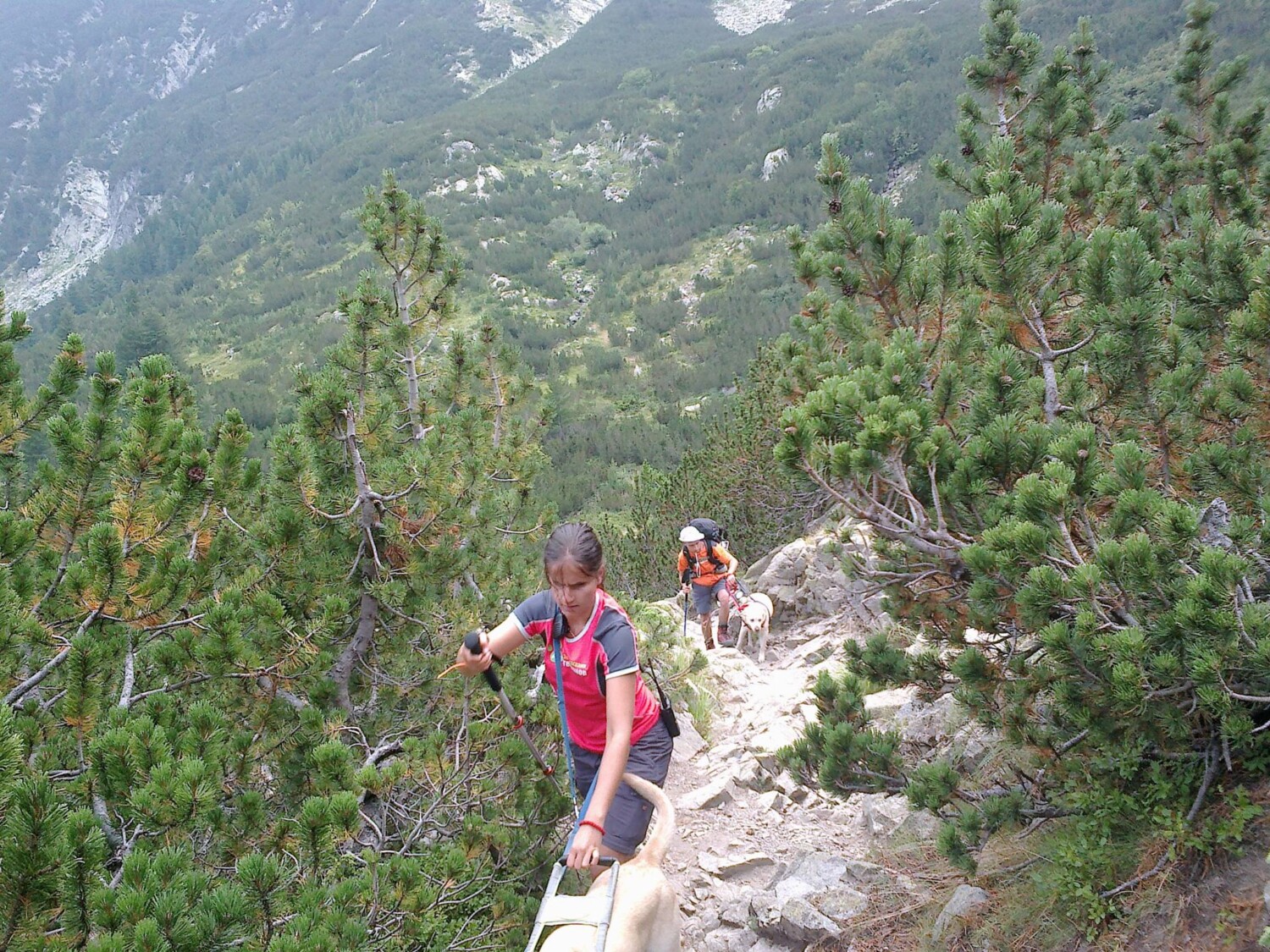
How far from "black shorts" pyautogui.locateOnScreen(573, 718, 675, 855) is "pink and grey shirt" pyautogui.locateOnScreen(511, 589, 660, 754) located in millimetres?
40

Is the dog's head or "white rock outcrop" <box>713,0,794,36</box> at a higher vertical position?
"white rock outcrop" <box>713,0,794,36</box>

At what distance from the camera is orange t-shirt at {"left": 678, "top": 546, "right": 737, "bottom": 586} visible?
8.00 m

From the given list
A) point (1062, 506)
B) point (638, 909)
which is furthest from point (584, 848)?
point (1062, 506)

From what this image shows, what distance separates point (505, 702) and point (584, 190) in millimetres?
75646

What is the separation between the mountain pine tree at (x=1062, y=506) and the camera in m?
2.13

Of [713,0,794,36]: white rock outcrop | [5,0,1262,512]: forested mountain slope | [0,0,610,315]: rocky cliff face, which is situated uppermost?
[0,0,610,315]: rocky cliff face

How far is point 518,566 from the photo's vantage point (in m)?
4.37

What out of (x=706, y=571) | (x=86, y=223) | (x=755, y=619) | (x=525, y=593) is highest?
(x=86, y=223)

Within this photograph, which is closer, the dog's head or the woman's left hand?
the woman's left hand

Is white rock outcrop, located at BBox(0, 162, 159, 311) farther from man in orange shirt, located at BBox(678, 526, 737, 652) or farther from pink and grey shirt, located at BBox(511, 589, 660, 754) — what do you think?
pink and grey shirt, located at BBox(511, 589, 660, 754)

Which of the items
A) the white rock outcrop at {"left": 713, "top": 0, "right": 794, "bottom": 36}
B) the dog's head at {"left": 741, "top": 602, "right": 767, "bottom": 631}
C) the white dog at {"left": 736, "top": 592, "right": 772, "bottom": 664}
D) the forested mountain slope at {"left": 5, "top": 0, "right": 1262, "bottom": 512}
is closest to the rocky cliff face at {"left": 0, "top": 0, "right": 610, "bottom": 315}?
the forested mountain slope at {"left": 5, "top": 0, "right": 1262, "bottom": 512}

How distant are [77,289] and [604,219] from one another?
5213cm

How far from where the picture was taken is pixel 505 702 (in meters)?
2.70

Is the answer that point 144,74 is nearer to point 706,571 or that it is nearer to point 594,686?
point 706,571
